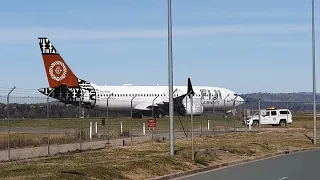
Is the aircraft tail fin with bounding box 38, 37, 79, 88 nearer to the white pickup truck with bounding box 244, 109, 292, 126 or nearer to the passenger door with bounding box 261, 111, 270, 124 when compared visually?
the white pickup truck with bounding box 244, 109, 292, 126

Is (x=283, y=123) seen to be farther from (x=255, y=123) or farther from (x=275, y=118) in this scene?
(x=255, y=123)

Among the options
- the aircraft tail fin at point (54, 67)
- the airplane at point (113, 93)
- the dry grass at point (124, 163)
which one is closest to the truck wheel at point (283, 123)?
the airplane at point (113, 93)

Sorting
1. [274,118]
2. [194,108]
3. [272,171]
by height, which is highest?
[194,108]

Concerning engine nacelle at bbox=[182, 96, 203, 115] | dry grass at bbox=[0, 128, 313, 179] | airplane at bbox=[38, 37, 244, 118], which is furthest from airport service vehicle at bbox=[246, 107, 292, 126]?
dry grass at bbox=[0, 128, 313, 179]

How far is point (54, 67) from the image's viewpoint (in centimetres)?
6034

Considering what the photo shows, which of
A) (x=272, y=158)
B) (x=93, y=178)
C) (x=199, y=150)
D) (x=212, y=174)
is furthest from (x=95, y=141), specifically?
(x=93, y=178)

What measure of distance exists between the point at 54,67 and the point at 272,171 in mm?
42990

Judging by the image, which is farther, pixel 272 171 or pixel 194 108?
pixel 194 108

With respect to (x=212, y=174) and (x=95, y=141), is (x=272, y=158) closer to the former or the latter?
(x=212, y=174)

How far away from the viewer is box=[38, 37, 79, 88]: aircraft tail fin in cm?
5972

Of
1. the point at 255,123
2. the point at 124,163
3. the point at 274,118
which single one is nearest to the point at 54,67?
the point at 255,123

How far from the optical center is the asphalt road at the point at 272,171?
17927 millimetres

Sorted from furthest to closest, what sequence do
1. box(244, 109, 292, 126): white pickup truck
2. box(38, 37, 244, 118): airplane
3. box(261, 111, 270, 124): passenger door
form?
box(261, 111, 270, 124): passenger door → box(244, 109, 292, 126): white pickup truck → box(38, 37, 244, 118): airplane

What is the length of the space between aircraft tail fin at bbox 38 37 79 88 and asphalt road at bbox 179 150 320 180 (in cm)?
3757
